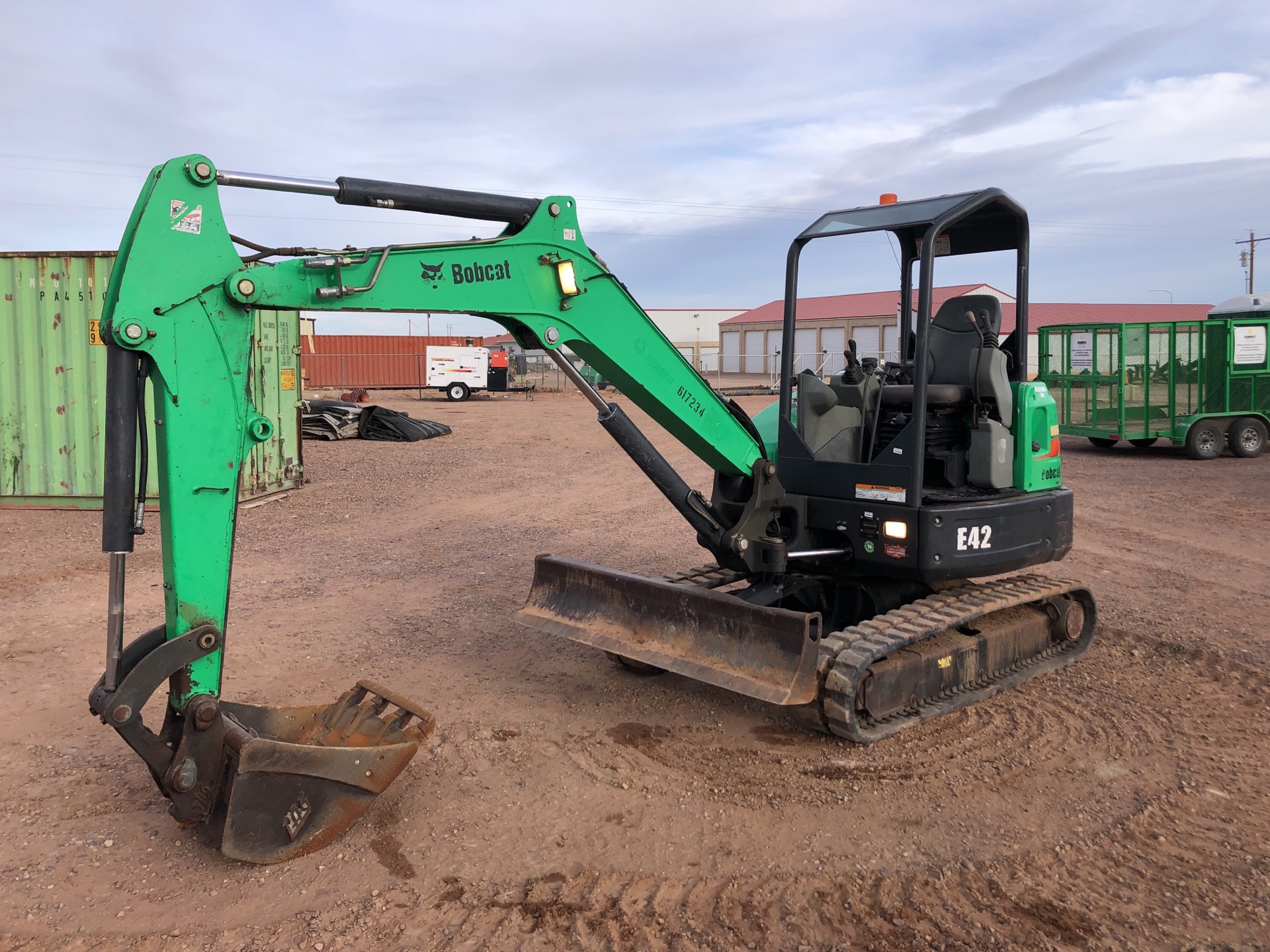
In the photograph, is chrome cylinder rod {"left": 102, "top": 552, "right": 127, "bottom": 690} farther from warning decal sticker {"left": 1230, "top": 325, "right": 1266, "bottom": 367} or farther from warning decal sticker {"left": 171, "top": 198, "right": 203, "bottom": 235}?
warning decal sticker {"left": 1230, "top": 325, "right": 1266, "bottom": 367}

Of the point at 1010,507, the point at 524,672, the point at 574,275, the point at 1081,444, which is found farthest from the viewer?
the point at 1081,444

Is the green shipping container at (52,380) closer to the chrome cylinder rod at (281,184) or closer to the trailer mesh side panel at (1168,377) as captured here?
the chrome cylinder rod at (281,184)

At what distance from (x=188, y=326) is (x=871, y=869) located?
134 inches

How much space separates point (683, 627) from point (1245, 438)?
1567 centimetres

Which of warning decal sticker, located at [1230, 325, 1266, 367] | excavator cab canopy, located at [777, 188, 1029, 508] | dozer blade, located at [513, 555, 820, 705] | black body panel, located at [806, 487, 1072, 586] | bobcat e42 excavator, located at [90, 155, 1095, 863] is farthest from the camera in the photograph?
warning decal sticker, located at [1230, 325, 1266, 367]

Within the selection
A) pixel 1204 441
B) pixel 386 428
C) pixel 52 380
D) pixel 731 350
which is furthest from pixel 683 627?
pixel 731 350

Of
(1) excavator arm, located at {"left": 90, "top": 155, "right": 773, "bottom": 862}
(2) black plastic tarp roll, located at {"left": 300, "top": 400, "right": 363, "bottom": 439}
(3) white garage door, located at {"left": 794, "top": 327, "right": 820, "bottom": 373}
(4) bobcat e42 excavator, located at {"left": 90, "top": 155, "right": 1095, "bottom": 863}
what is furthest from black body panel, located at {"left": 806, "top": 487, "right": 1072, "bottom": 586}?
(2) black plastic tarp roll, located at {"left": 300, "top": 400, "right": 363, "bottom": 439}

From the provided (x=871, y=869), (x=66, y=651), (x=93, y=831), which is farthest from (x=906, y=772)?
(x=66, y=651)

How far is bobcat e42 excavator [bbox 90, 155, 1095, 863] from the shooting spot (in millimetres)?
3672

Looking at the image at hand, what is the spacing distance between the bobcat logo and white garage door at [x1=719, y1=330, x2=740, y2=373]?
51.1 metres

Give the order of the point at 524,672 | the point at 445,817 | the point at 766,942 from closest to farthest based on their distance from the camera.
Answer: the point at 766,942
the point at 445,817
the point at 524,672

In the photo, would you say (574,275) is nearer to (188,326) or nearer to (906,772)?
(188,326)

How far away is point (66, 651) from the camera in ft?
21.3

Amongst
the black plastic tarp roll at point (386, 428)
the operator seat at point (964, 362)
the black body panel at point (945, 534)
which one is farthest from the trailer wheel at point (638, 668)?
the black plastic tarp roll at point (386, 428)
